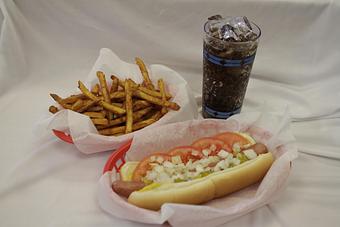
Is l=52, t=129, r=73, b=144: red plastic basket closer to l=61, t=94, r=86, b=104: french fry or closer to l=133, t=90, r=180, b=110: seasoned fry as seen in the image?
l=61, t=94, r=86, b=104: french fry

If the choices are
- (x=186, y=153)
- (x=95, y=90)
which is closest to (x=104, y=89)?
(x=95, y=90)

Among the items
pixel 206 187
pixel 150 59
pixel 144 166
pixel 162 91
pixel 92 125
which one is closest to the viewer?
pixel 206 187

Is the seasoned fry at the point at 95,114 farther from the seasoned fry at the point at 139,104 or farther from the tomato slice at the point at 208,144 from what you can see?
the tomato slice at the point at 208,144

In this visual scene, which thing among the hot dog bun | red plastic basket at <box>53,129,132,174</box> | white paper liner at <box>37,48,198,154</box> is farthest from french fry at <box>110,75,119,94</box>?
the hot dog bun

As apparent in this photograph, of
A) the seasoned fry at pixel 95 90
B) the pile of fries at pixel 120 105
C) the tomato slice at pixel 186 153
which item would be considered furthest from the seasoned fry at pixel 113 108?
the tomato slice at pixel 186 153

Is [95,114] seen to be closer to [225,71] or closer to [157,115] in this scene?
[157,115]

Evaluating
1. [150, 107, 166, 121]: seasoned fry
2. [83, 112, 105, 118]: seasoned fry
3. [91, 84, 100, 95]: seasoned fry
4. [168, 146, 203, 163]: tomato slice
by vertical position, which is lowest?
[168, 146, 203, 163]: tomato slice
